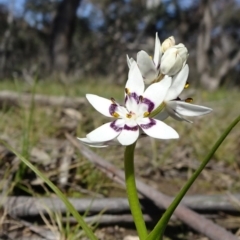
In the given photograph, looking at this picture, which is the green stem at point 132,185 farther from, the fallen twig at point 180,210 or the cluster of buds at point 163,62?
the fallen twig at point 180,210

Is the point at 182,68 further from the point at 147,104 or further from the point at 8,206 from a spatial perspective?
the point at 8,206

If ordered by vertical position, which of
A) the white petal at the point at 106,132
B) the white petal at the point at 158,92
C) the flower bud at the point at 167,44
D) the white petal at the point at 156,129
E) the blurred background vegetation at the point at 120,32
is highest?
the flower bud at the point at 167,44

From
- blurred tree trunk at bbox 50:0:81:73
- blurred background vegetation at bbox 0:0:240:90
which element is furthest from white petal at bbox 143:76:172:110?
blurred background vegetation at bbox 0:0:240:90

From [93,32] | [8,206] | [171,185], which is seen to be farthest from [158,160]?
[93,32]

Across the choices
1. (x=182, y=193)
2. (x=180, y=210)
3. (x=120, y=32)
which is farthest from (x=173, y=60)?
(x=120, y=32)

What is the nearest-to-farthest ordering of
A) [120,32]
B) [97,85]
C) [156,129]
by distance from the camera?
1. [156,129]
2. [97,85]
3. [120,32]

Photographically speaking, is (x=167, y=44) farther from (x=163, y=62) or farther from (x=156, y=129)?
(x=156, y=129)

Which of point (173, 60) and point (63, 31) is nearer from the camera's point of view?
point (173, 60)

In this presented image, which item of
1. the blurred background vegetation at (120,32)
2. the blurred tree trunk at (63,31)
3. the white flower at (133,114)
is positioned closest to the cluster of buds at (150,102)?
the white flower at (133,114)
